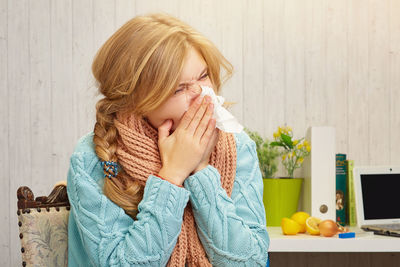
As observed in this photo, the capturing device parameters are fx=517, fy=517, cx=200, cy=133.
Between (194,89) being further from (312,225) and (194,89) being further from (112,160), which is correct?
(312,225)

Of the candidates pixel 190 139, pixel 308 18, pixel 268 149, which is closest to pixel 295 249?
pixel 268 149

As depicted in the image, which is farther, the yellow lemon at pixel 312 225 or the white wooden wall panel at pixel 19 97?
the white wooden wall panel at pixel 19 97

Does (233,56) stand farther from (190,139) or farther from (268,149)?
(190,139)

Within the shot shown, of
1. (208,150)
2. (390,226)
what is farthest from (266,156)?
(208,150)

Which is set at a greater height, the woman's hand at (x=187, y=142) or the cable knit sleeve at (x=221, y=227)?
the woman's hand at (x=187, y=142)

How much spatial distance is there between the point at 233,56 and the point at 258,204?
3.87ft

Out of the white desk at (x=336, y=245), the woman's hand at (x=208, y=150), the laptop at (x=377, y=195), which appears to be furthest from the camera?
the laptop at (x=377, y=195)

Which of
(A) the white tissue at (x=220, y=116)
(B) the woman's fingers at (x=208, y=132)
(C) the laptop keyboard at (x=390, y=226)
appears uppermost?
(A) the white tissue at (x=220, y=116)

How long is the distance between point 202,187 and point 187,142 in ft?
0.33

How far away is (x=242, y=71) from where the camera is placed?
88.5 inches

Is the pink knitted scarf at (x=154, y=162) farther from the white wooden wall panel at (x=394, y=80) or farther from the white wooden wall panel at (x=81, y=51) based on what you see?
the white wooden wall panel at (x=394, y=80)

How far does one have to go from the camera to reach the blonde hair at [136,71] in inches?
42.5

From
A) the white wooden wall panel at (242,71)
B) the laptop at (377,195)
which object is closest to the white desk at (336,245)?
the laptop at (377,195)

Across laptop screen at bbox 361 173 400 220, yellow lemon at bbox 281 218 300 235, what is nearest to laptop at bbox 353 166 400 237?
laptop screen at bbox 361 173 400 220
